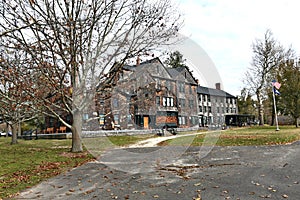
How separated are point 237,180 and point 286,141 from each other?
11.0 m

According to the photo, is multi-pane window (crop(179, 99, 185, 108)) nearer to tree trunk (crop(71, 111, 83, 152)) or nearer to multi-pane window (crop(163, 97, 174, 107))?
multi-pane window (crop(163, 97, 174, 107))

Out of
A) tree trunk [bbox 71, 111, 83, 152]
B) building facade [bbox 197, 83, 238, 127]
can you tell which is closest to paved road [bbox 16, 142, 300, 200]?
tree trunk [bbox 71, 111, 83, 152]

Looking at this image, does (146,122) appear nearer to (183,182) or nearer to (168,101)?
(168,101)

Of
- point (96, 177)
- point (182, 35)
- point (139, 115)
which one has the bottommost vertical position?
point (96, 177)

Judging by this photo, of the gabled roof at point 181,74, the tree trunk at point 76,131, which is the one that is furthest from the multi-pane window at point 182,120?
the tree trunk at point 76,131

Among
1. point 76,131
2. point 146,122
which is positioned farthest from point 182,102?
point 76,131

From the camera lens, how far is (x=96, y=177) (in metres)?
8.02

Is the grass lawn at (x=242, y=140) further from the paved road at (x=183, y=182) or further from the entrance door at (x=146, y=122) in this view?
the entrance door at (x=146, y=122)

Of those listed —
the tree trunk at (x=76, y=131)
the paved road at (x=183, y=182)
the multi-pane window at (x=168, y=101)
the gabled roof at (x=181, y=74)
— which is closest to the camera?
the paved road at (x=183, y=182)

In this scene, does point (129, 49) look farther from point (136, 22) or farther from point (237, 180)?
point (237, 180)

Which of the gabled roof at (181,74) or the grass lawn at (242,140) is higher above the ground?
the gabled roof at (181,74)

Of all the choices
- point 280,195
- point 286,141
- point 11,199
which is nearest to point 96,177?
point 11,199

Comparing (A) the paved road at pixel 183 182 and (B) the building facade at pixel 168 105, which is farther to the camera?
(B) the building facade at pixel 168 105

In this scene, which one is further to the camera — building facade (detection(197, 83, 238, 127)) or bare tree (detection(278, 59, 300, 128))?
building facade (detection(197, 83, 238, 127))
